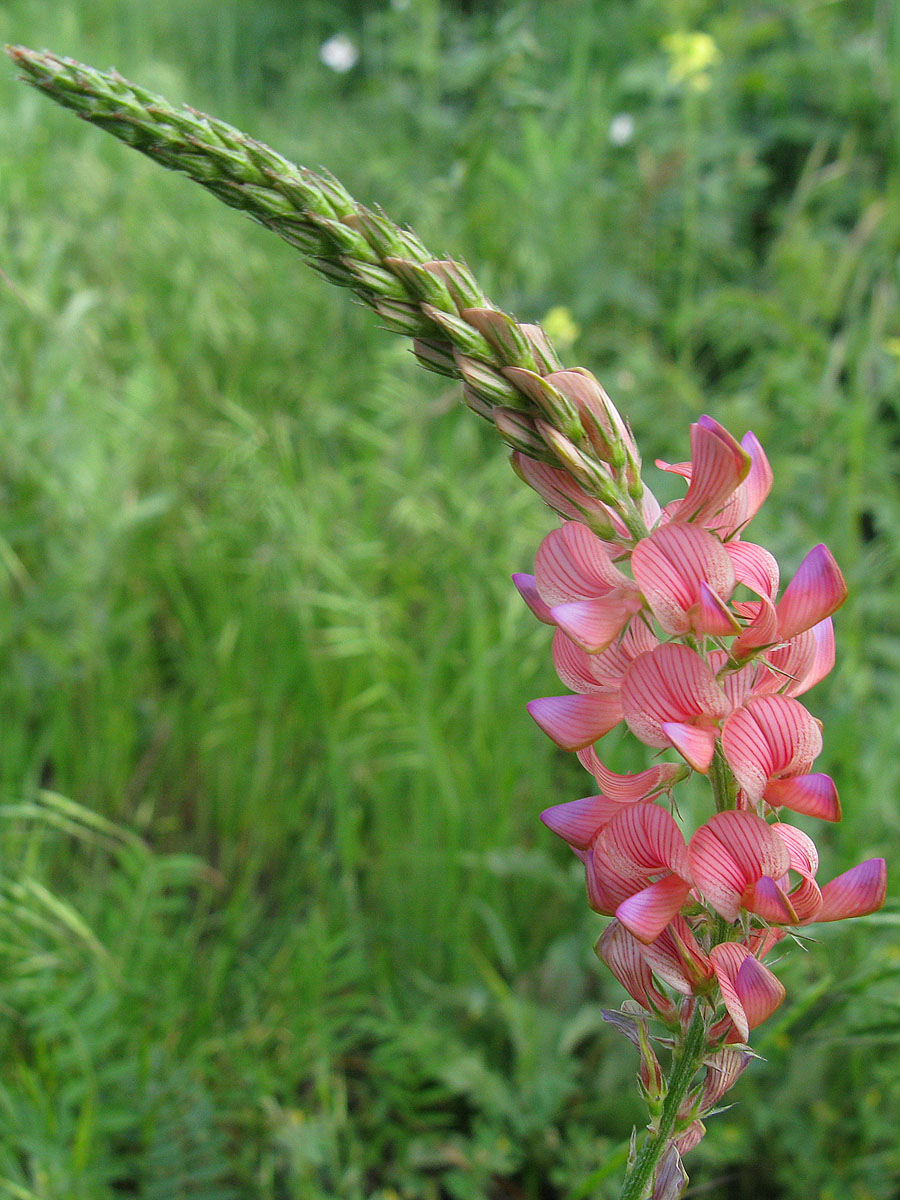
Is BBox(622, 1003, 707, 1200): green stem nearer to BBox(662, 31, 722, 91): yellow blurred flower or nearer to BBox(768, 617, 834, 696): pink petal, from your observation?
BBox(768, 617, 834, 696): pink petal

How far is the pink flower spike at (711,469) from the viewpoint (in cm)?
65

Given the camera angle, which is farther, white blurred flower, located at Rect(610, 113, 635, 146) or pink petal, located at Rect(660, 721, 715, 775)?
white blurred flower, located at Rect(610, 113, 635, 146)

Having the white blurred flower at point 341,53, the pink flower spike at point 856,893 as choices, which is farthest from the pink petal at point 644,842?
the white blurred flower at point 341,53

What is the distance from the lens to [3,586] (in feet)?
7.66

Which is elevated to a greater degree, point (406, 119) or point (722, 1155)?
point (406, 119)

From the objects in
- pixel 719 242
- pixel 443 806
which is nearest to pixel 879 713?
pixel 443 806

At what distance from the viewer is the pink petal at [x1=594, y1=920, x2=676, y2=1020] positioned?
28.4 inches

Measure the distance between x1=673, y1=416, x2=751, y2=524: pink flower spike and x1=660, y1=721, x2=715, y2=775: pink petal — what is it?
14 centimetres

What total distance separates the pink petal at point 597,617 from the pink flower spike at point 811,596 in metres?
0.10

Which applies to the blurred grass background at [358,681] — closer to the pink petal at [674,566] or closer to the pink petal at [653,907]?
the pink petal at [653,907]

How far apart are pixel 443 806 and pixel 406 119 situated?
3.69 metres

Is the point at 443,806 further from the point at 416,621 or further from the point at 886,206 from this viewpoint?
the point at 886,206

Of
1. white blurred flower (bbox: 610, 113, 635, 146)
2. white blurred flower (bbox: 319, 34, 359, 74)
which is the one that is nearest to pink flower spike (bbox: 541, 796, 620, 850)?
white blurred flower (bbox: 610, 113, 635, 146)

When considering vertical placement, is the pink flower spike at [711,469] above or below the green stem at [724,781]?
above
